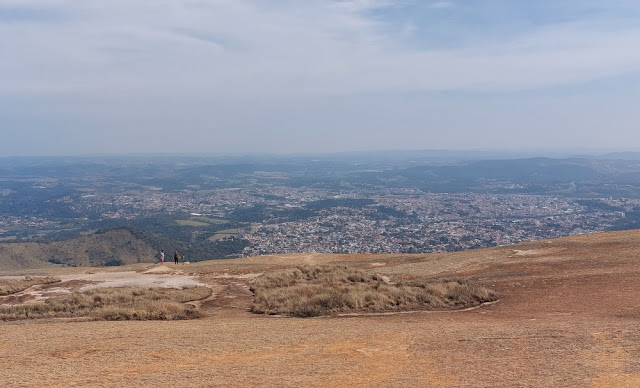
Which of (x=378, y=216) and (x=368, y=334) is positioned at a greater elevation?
(x=368, y=334)

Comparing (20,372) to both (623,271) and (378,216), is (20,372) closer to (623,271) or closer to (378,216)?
(623,271)

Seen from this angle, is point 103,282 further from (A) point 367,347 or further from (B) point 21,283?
(A) point 367,347

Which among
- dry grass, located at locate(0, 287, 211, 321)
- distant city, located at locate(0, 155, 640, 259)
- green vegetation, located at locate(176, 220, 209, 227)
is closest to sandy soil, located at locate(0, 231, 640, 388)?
dry grass, located at locate(0, 287, 211, 321)

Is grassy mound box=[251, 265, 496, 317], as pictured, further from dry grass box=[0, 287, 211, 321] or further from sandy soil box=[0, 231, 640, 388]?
dry grass box=[0, 287, 211, 321]

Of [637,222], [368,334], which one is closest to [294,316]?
[368,334]

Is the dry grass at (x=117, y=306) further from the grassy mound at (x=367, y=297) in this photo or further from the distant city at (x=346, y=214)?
the distant city at (x=346, y=214)

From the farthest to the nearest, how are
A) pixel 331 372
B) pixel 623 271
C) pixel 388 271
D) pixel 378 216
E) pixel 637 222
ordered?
1. pixel 378 216
2. pixel 637 222
3. pixel 388 271
4. pixel 623 271
5. pixel 331 372

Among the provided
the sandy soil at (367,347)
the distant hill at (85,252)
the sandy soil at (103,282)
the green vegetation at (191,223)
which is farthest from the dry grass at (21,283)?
the green vegetation at (191,223)
